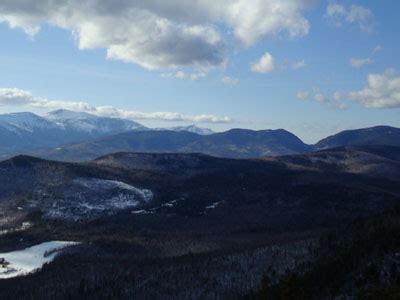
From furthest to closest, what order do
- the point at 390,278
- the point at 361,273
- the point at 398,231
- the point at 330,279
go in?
the point at 398,231 < the point at 330,279 < the point at 361,273 < the point at 390,278

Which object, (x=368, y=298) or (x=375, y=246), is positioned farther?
(x=375, y=246)

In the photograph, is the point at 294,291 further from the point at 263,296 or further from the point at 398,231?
the point at 398,231

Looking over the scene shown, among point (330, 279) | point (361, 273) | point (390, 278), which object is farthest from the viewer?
point (330, 279)

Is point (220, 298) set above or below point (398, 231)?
below

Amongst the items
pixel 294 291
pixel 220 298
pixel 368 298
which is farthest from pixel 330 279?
pixel 368 298

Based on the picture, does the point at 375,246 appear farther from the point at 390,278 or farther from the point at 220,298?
the point at 220,298

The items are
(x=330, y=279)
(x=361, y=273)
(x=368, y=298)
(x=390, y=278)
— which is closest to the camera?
(x=368, y=298)

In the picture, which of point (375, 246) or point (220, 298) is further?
point (220, 298)

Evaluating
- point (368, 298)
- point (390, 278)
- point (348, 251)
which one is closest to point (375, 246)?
point (348, 251)

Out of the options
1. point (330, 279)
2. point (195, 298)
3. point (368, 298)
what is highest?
point (368, 298)
